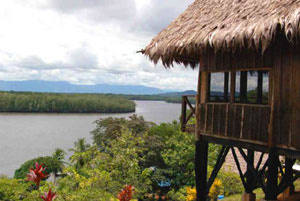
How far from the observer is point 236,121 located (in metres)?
4.89

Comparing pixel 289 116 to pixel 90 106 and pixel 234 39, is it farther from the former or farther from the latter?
pixel 90 106

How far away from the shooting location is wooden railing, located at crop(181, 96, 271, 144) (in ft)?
14.9

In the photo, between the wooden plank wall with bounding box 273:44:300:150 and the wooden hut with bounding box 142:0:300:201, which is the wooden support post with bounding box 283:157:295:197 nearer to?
the wooden hut with bounding box 142:0:300:201

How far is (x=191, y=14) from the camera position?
6176 millimetres

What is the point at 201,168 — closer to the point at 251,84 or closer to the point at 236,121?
the point at 236,121

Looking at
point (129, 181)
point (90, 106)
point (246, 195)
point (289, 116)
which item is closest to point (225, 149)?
point (246, 195)

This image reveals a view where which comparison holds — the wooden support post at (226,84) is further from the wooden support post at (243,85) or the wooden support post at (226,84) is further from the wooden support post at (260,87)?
the wooden support post at (260,87)

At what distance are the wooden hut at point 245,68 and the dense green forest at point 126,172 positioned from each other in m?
1.80

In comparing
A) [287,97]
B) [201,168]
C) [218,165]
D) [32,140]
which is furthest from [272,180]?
[32,140]

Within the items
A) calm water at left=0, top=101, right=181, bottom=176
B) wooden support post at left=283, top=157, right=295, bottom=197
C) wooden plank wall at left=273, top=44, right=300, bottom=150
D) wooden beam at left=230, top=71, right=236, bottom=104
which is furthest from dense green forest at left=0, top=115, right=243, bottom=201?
calm water at left=0, top=101, right=181, bottom=176

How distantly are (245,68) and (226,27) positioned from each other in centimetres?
→ 69

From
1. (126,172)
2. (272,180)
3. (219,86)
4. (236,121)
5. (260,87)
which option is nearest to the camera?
(272,180)

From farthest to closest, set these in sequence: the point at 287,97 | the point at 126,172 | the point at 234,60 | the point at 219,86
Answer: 1. the point at 126,172
2. the point at 219,86
3. the point at 234,60
4. the point at 287,97

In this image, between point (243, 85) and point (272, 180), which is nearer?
point (272, 180)
